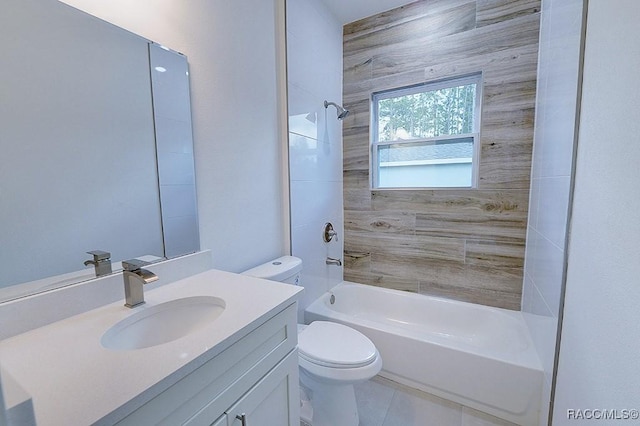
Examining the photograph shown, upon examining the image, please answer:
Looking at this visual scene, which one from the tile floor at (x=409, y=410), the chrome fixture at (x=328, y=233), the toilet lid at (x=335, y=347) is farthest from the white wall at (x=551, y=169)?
the chrome fixture at (x=328, y=233)

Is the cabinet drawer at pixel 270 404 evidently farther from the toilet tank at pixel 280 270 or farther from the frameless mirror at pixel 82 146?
the frameless mirror at pixel 82 146

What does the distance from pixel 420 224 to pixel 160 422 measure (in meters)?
2.05

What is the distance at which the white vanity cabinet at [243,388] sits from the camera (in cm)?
58

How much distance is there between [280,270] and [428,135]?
1.63m

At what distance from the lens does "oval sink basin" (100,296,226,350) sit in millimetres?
829

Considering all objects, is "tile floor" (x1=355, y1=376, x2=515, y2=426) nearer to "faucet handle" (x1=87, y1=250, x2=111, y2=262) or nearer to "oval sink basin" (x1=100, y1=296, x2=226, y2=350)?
"oval sink basin" (x1=100, y1=296, x2=226, y2=350)

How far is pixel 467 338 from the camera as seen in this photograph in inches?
78.6

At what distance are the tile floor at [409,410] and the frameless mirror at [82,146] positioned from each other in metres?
1.41

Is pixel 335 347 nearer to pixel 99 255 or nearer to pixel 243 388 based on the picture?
pixel 243 388

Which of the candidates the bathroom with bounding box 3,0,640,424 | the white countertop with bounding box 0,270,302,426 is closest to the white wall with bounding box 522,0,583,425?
the bathroom with bounding box 3,0,640,424

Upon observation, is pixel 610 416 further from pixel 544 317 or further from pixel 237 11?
pixel 237 11

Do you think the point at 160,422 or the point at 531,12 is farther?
the point at 531,12

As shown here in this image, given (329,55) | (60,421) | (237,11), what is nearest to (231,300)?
(60,421)

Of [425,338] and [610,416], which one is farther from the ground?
[610,416]
